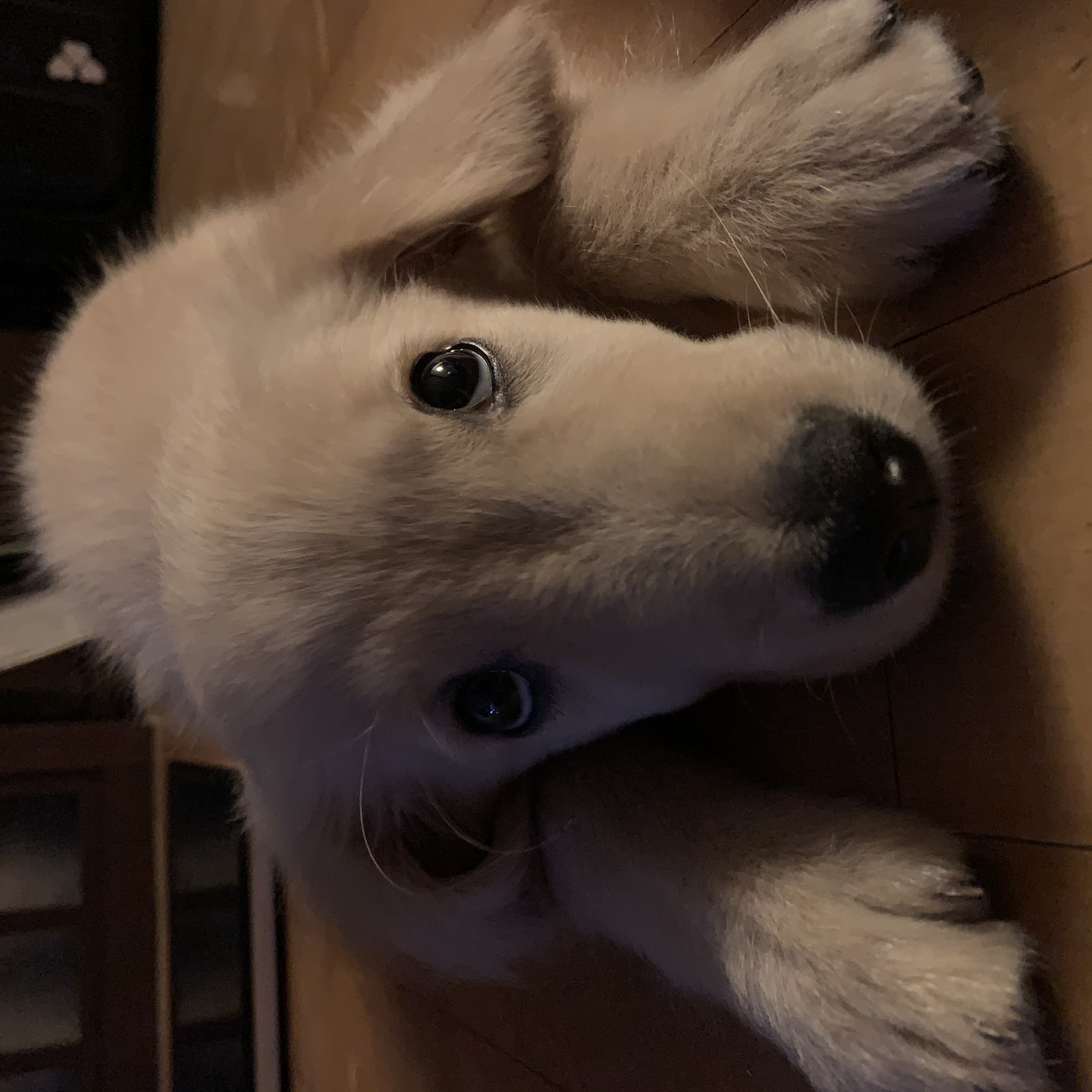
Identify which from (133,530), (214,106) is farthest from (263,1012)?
(214,106)

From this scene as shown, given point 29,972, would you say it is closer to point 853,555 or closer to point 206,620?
point 206,620

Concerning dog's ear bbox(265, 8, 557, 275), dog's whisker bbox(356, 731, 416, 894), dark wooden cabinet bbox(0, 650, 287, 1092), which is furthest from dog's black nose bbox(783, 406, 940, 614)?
dark wooden cabinet bbox(0, 650, 287, 1092)

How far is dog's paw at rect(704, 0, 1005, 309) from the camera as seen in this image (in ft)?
3.49

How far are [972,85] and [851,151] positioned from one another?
132 millimetres

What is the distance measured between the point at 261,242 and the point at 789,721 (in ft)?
2.97

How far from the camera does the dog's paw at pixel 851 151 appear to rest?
1062 mm

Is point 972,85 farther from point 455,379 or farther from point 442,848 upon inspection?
point 442,848

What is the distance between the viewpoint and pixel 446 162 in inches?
45.4

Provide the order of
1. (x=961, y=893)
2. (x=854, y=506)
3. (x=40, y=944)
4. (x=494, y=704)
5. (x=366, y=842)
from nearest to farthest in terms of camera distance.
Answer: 1. (x=854, y=506)
2. (x=961, y=893)
3. (x=494, y=704)
4. (x=366, y=842)
5. (x=40, y=944)

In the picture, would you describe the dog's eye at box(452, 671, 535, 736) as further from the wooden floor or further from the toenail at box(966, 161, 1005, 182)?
the toenail at box(966, 161, 1005, 182)

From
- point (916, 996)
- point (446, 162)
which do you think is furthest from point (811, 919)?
point (446, 162)

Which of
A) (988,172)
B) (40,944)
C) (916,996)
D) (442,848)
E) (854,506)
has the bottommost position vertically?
(40,944)

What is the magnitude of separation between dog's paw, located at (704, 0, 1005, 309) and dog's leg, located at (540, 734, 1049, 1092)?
61cm

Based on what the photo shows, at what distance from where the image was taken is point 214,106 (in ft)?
9.37
